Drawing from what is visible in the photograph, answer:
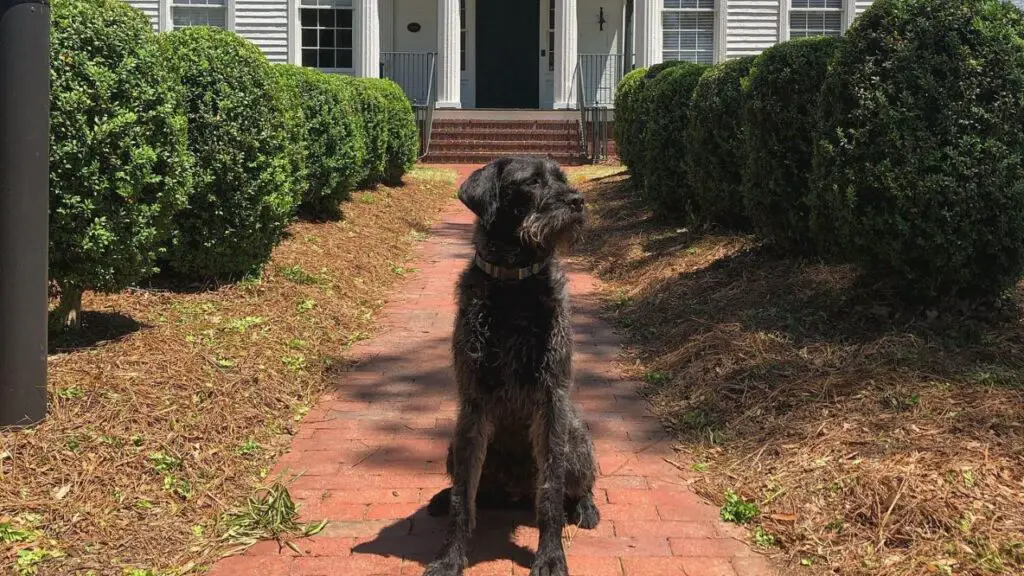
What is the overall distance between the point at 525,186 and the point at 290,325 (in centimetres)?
360

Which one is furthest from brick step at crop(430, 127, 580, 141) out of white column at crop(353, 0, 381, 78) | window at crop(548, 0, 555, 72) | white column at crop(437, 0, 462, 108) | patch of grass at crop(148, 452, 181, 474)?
patch of grass at crop(148, 452, 181, 474)

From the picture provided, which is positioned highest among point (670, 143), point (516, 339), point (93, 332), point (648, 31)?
point (648, 31)

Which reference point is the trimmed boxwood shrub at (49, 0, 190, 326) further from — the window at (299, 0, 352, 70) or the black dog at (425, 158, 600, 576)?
the window at (299, 0, 352, 70)

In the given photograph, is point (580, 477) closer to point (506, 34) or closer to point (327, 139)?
point (327, 139)

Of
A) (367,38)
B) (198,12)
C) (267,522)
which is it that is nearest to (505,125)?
(367,38)

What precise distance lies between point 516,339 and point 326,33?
20.0m

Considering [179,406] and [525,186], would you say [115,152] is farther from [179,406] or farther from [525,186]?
[525,186]

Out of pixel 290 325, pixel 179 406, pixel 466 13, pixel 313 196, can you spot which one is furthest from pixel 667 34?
pixel 179 406

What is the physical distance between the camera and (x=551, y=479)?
3248 mm

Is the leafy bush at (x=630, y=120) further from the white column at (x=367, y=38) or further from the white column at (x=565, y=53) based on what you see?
the white column at (x=367, y=38)

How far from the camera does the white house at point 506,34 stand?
20.8 m

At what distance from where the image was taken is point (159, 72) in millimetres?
5176

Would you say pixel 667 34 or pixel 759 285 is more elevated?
pixel 667 34

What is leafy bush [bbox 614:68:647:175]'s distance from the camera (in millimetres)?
12078
